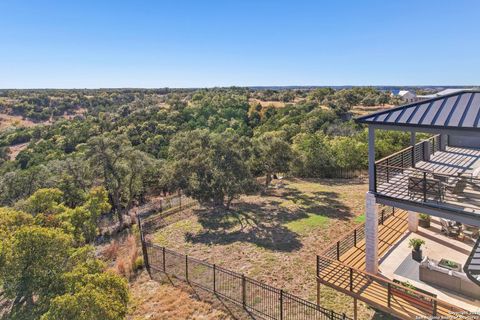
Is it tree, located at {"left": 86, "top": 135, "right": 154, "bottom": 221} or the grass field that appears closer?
the grass field

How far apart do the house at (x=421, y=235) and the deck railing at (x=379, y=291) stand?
0.8 inches

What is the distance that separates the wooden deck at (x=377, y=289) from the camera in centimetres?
673

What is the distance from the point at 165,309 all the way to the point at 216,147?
9044 mm

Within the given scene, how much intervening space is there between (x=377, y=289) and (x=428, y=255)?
2.72m

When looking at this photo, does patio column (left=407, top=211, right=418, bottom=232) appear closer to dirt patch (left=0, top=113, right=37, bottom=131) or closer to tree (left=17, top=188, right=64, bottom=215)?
tree (left=17, top=188, right=64, bottom=215)

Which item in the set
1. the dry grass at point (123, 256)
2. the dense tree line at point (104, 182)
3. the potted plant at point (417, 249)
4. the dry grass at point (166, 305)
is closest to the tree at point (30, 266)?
the dense tree line at point (104, 182)

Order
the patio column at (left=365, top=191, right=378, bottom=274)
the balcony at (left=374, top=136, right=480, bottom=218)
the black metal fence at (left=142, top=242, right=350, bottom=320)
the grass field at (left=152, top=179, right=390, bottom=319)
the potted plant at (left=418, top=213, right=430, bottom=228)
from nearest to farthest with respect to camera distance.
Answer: the balcony at (left=374, top=136, right=480, bottom=218) → the patio column at (left=365, top=191, right=378, bottom=274) → the black metal fence at (left=142, top=242, right=350, bottom=320) → the potted plant at (left=418, top=213, right=430, bottom=228) → the grass field at (left=152, top=179, right=390, bottom=319)

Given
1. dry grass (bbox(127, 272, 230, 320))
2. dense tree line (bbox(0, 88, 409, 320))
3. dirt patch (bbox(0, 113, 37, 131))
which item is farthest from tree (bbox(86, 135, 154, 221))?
dirt patch (bbox(0, 113, 37, 131))

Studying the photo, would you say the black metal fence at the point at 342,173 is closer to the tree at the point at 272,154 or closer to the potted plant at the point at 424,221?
the tree at the point at 272,154

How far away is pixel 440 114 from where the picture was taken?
7445mm

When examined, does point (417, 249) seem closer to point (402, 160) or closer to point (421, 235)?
point (421, 235)

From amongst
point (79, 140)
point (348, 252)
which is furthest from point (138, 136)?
point (348, 252)

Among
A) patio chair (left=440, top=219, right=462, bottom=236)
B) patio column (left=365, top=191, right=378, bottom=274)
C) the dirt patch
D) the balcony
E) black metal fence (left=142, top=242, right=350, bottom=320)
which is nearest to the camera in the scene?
the balcony

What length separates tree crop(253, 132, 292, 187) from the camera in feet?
68.4
